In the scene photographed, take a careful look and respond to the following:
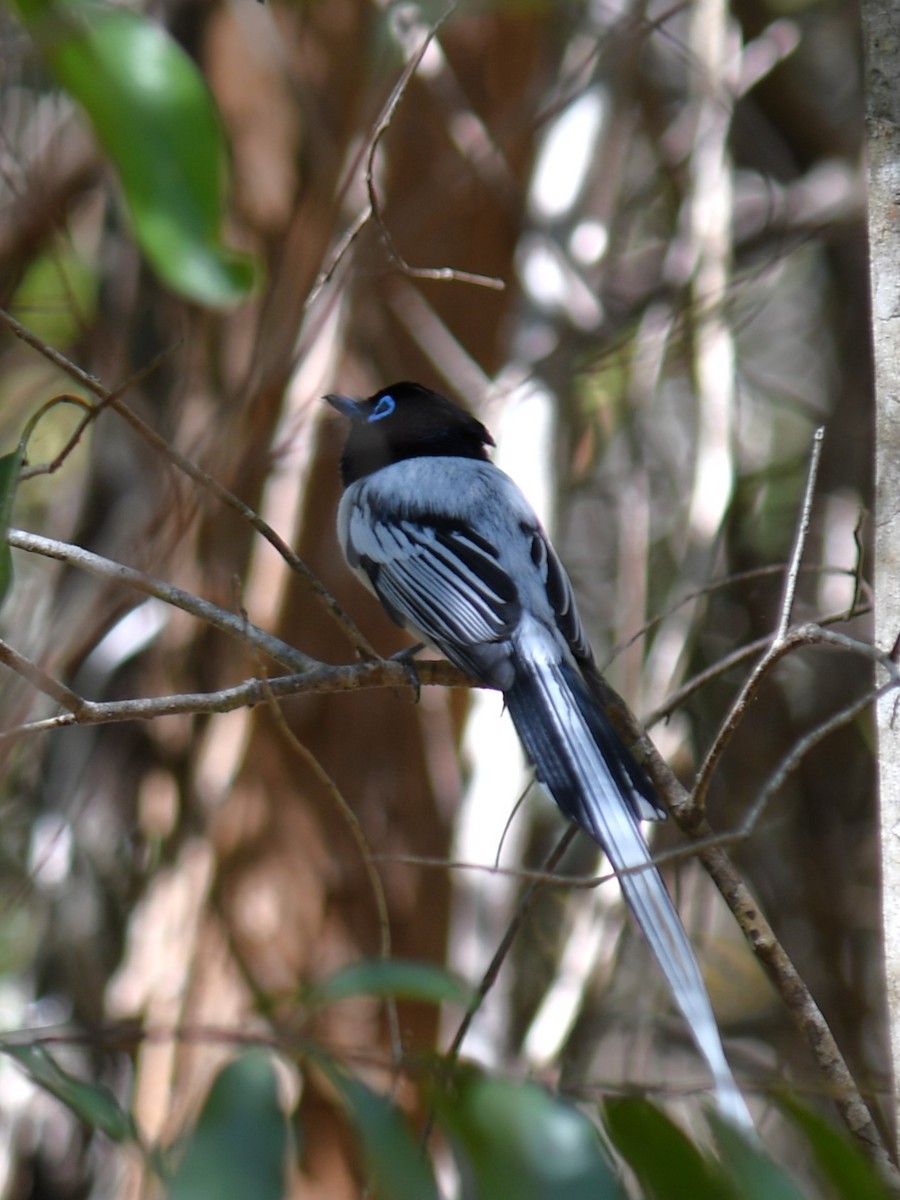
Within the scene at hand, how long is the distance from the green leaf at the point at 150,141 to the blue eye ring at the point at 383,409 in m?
2.85

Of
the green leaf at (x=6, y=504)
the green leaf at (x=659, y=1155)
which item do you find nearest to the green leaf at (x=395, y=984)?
the green leaf at (x=659, y=1155)

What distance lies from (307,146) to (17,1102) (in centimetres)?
345

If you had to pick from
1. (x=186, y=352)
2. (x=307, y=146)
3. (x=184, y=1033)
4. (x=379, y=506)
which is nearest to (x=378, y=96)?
(x=307, y=146)

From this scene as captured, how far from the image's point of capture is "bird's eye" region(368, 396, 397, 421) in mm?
3906

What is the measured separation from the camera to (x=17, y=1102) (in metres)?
4.44

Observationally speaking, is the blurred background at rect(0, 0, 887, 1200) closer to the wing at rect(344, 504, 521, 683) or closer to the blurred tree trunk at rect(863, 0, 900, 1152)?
the wing at rect(344, 504, 521, 683)

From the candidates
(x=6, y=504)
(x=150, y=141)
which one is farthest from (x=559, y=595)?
(x=150, y=141)

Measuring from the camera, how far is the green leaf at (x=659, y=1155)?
4.07ft

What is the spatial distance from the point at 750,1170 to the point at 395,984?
14.7 inches

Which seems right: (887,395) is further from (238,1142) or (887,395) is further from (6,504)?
Answer: (238,1142)

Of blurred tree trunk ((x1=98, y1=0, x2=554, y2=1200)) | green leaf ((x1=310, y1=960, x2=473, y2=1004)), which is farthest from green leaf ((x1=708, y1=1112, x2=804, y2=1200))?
blurred tree trunk ((x1=98, y1=0, x2=554, y2=1200))

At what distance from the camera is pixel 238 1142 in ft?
3.93

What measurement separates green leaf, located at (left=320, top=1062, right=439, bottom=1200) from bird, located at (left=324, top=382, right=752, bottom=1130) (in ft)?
1.62

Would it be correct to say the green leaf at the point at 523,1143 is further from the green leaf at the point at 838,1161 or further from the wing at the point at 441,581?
the wing at the point at 441,581
